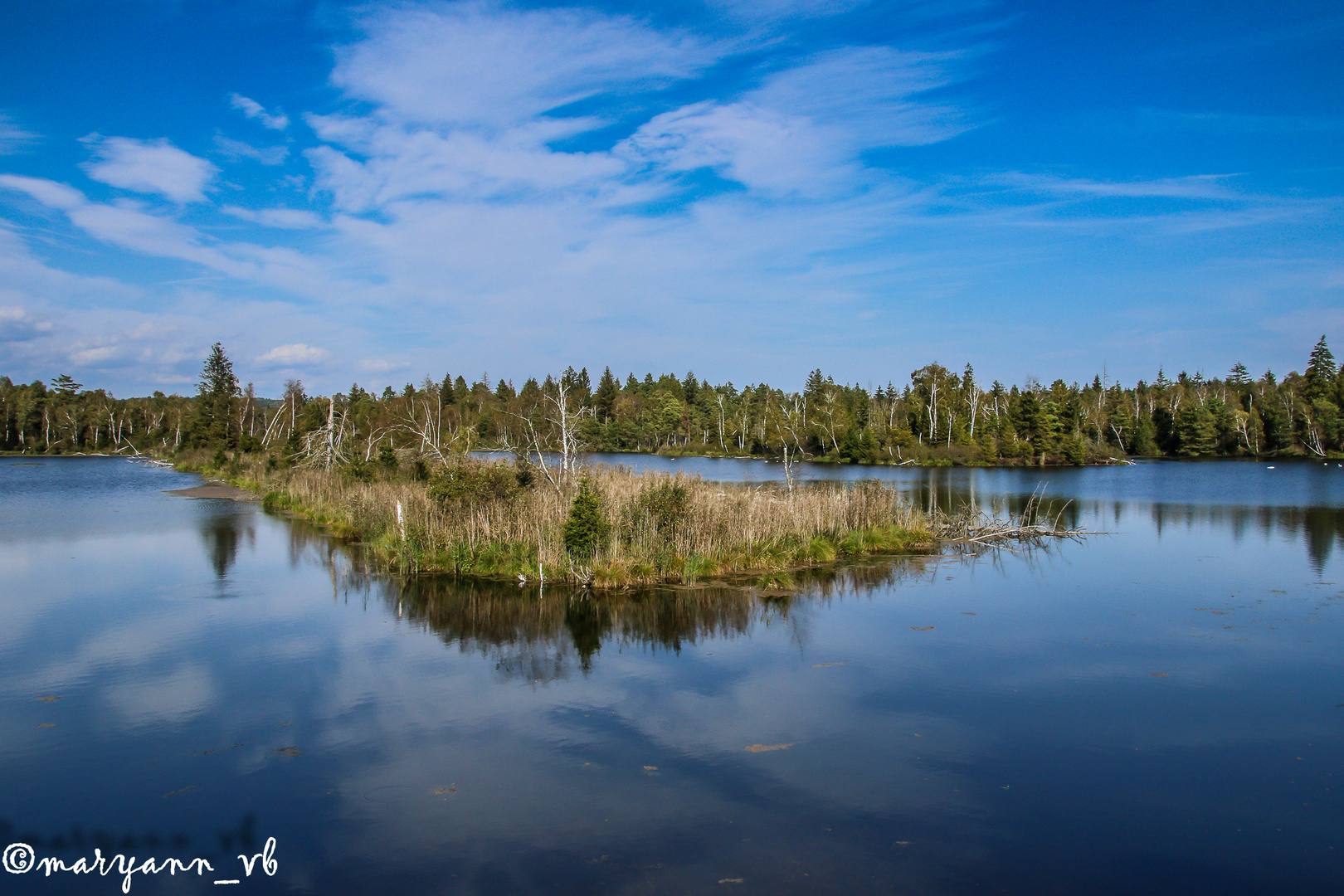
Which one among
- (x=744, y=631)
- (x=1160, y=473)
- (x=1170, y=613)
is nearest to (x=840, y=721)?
(x=744, y=631)

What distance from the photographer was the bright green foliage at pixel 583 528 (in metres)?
16.4

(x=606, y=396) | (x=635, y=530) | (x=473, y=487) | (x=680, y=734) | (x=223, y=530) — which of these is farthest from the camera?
(x=606, y=396)

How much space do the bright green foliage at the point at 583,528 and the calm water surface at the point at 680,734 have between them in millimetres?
1546

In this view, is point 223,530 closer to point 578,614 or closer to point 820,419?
point 578,614

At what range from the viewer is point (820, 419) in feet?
252

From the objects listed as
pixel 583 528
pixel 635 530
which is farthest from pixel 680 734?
pixel 635 530

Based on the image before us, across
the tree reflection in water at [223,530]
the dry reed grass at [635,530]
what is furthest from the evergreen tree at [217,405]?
the dry reed grass at [635,530]

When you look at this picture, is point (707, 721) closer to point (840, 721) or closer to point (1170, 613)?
point (840, 721)

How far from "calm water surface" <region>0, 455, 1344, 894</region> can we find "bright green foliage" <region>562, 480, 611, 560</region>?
5.07 ft

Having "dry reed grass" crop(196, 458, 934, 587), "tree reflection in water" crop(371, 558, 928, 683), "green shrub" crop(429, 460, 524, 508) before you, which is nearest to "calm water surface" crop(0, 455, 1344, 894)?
"tree reflection in water" crop(371, 558, 928, 683)

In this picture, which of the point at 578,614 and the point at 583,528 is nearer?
the point at 578,614

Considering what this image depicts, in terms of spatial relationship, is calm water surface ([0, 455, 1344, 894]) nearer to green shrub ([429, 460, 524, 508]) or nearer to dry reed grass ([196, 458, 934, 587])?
dry reed grass ([196, 458, 934, 587])

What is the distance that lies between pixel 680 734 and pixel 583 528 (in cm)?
810

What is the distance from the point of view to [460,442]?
27469mm
